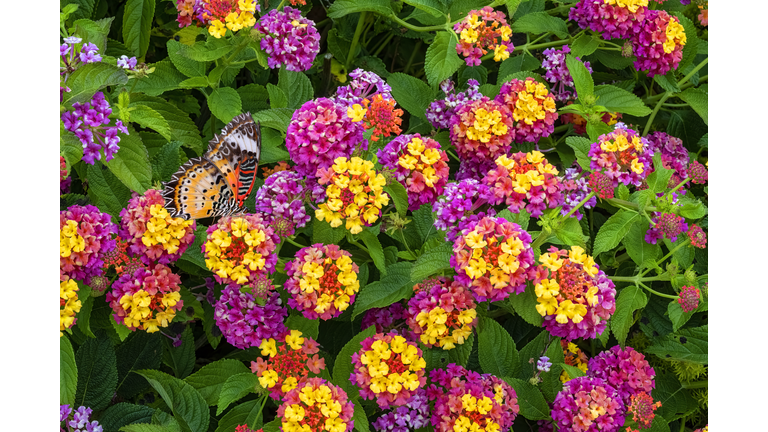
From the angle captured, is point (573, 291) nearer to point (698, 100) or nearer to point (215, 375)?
point (215, 375)

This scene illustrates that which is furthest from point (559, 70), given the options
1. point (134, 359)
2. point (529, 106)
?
point (134, 359)

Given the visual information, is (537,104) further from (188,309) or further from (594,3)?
(188,309)

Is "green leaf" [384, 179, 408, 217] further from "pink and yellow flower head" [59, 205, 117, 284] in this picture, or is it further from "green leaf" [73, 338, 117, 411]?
"green leaf" [73, 338, 117, 411]

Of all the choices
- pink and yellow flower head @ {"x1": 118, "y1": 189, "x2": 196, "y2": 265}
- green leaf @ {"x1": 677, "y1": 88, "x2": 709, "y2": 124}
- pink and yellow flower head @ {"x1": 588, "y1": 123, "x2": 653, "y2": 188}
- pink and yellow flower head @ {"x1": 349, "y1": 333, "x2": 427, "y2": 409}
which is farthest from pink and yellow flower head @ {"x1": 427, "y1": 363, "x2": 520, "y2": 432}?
green leaf @ {"x1": 677, "y1": 88, "x2": 709, "y2": 124}

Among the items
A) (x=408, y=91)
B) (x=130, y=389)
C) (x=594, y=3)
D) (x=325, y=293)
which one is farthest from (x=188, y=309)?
(x=594, y=3)

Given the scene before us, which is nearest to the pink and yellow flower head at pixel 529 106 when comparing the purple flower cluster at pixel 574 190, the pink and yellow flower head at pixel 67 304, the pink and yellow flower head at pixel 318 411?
the purple flower cluster at pixel 574 190
